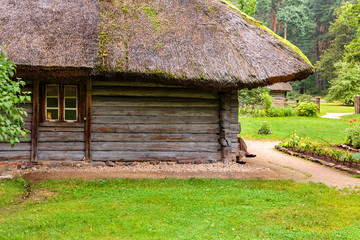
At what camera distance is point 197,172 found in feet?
27.6

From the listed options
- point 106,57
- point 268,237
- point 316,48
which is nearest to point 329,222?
point 268,237

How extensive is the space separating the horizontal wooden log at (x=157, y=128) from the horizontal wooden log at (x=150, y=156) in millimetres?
640

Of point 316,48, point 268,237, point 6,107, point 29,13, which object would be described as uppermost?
point 316,48

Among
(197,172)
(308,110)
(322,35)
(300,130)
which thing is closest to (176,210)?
(197,172)

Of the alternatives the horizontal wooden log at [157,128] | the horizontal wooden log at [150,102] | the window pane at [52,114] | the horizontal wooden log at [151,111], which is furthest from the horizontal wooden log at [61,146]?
the horizontal wooden log at [150,102]

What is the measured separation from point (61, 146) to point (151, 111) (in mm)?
2696

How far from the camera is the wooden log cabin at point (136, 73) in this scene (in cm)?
796

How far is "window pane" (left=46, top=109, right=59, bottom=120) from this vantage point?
8.95m

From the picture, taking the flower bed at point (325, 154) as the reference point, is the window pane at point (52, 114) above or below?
above

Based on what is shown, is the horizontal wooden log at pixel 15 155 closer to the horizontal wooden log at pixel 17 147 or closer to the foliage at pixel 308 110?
the horizontal wooden log at pixel 17 147

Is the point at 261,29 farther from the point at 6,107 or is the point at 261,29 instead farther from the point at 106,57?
the point at 6,107

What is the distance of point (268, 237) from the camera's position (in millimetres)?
4586

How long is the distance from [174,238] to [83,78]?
5.55 metres

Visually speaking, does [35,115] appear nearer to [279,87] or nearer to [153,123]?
[153,123]
